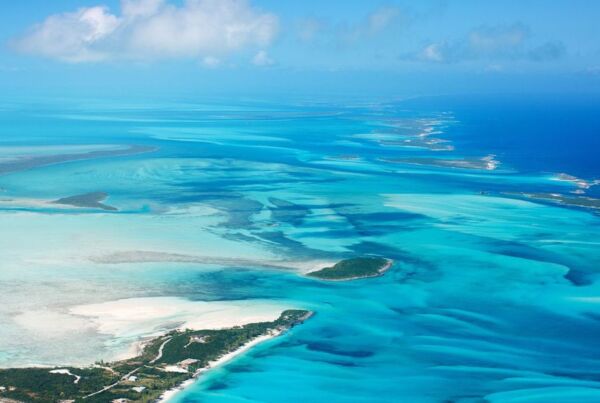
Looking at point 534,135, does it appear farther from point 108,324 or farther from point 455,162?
point 108,324

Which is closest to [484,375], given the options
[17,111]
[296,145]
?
[296,145]

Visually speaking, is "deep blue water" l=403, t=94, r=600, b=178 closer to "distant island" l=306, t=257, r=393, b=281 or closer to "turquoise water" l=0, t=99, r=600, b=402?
"turquoise water" l=0, t=99, r=600, b=402

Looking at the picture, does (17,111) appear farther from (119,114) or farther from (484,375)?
(484,375)

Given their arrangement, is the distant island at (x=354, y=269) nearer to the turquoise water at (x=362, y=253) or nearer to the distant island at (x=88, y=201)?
the turquoise water at (x=362, y=253)

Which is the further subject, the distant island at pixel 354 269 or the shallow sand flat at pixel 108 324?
the distant island at pixel 354 269

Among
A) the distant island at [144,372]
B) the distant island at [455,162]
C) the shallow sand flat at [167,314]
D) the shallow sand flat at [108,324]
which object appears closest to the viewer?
the distant island at [144,372]

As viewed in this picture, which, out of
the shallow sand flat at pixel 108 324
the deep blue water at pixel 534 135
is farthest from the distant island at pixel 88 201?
the deep blue water at pixel 534 135
